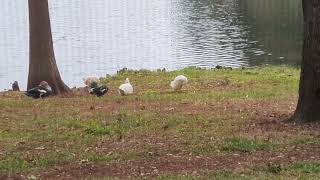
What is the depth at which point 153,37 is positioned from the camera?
36250 millimetres

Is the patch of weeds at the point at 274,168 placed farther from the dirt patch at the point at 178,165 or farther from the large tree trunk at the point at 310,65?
the large tree trunk at the point at 310,65

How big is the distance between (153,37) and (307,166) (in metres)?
29.2

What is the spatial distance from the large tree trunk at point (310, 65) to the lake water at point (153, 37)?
14.9m

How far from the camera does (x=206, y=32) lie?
38.2 metres

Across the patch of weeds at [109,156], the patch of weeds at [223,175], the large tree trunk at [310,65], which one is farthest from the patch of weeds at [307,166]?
the large tree trunk at [310,65]

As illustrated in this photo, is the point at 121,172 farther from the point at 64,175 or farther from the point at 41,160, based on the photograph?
the point at 41,160

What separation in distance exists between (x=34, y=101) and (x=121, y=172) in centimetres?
720

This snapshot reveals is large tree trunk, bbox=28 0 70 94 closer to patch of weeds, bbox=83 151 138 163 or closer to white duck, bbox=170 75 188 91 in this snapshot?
white duck, bbox=170 75 188 91

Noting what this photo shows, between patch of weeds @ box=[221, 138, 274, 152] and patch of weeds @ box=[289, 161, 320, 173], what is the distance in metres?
Answer: 0.87

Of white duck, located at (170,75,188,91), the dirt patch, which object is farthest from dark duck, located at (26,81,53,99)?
the dirt patch

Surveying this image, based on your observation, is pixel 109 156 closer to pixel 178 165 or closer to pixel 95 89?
pixel 178 165

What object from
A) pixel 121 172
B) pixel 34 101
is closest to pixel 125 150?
pixel 121 172

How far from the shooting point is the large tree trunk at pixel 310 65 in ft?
30.4

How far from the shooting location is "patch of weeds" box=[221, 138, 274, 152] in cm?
831
